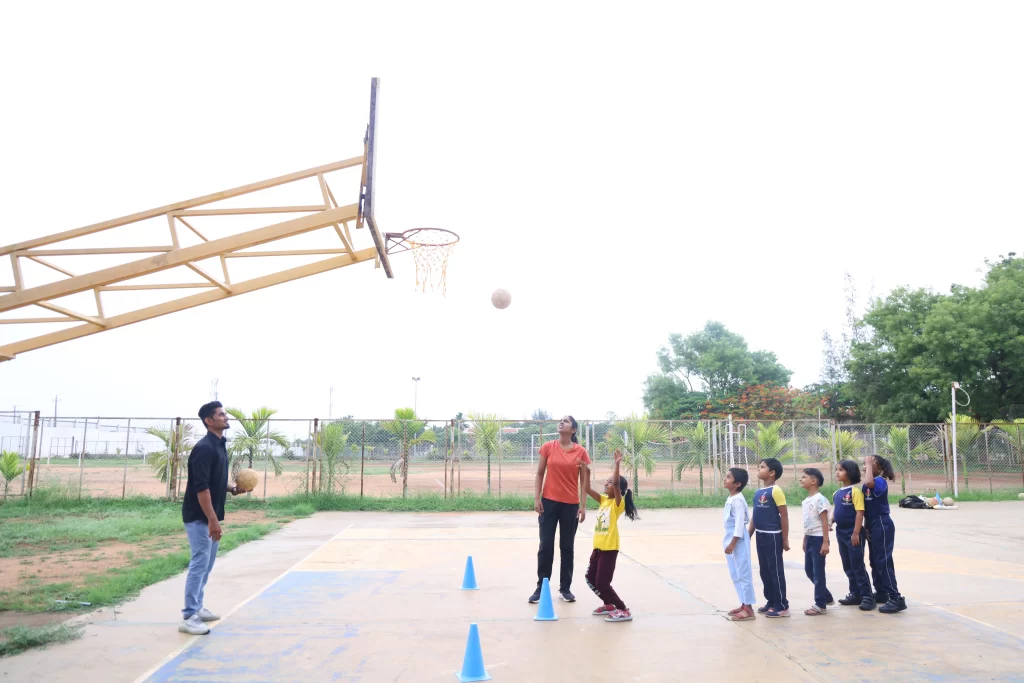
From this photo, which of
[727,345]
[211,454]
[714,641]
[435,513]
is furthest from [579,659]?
[727,345]

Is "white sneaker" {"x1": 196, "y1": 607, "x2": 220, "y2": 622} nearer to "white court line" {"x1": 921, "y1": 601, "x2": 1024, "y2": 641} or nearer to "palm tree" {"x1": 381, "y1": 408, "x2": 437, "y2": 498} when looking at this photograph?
"white court line" {"x1": 921, "y1": 601, "x2": 1024, "y2": 641}

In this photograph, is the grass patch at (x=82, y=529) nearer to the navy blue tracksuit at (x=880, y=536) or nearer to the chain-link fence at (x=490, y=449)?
the chain-link fence at (x=490, y=449)

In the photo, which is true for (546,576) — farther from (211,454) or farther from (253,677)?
(211,454)

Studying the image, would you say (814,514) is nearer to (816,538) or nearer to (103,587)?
(816,538)

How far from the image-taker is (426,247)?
10586 millimetres

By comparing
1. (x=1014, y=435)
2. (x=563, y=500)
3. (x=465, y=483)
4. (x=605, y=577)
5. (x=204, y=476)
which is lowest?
(x=465, y=483)

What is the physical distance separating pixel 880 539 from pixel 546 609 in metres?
3.32

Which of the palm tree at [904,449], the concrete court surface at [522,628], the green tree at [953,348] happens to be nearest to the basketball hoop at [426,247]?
the concrete court surface at [522,628]

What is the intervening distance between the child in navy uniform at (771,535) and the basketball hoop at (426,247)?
19.6 ft

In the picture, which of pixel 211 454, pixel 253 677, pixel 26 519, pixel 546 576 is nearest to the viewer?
pixel 253 677

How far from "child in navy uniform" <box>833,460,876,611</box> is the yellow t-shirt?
7.38ft

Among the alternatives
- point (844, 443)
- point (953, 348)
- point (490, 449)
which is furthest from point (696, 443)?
point (953, 348)

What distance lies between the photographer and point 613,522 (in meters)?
6.25

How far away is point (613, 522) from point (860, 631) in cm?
230
